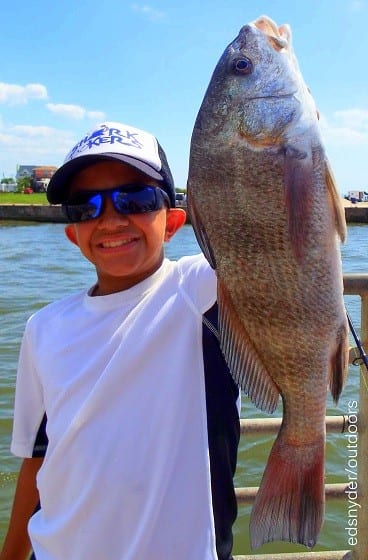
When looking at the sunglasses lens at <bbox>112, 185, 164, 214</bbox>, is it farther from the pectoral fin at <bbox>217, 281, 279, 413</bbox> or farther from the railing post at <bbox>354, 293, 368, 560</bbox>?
the railing post at <bbox>354, 293, 368, 560</bbox>

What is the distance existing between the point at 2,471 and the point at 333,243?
487 centimetres

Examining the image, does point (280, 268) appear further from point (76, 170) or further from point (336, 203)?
point (76, 170)

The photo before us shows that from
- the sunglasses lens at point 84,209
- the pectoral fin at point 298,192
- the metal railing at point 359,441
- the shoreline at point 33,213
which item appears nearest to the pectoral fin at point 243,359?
the pectoral fin at point 298,192

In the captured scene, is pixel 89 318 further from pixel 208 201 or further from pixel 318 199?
pixel 318 199

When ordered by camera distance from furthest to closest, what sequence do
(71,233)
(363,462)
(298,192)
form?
1. (363,462)
2. (71,233)
3. (298,192)

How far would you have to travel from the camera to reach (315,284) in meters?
1.49

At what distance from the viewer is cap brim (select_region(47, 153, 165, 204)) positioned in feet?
5.86

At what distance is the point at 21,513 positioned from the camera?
213cm

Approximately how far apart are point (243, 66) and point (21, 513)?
5.58ft

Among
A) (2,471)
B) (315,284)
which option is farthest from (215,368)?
(2,471)

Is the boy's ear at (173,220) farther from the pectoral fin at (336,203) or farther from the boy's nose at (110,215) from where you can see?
the pectoral fin at (336,203)

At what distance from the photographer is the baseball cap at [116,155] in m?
1.80

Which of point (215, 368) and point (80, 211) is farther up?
point (80, 211)

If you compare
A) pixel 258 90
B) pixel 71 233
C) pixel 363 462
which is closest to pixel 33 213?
pixel 71 233
